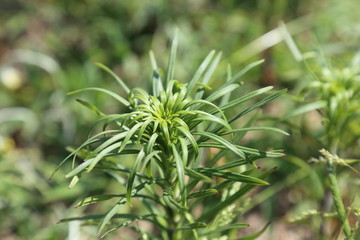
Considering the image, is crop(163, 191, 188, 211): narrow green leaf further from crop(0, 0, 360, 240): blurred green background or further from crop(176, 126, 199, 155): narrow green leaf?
crop(0, 0, 360, 240): blurred green background

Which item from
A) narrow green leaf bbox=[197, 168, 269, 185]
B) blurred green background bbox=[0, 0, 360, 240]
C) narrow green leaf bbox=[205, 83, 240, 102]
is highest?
blurred green background bbox=[0, 0, 360, 240]

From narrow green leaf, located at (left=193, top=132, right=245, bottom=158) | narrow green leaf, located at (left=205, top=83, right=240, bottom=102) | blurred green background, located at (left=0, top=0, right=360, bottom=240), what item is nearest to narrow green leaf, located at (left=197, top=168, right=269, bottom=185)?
narrow green leaf, located at (left=193, top=132, right=245, bottom=158)

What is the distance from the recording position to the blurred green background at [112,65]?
188cm

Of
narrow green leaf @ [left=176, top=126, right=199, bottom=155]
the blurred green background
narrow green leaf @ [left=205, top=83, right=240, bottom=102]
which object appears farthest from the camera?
the blurred green background

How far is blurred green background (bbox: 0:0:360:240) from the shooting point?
1.88 m

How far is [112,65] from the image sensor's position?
2.43 m

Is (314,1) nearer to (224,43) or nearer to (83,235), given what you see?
(224,43)

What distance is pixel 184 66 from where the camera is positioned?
2260 mm

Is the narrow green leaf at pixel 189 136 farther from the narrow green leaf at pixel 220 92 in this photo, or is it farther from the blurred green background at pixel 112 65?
the blurred green background at pixel 112 65

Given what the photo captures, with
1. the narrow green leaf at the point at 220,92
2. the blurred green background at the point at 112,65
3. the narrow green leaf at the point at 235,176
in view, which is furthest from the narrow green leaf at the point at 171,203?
the blurred green background at the point at 112,65

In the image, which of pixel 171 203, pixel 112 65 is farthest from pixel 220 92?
pixel 112 65

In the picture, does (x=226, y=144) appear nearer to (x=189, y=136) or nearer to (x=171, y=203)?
(x=189, y=136)

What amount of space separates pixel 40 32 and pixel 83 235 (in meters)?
1.49

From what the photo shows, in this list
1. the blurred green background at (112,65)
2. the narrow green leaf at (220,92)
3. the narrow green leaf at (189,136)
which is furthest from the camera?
the blurred green background at (112,65)
